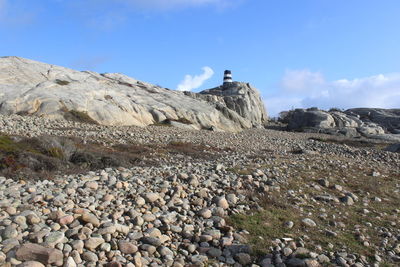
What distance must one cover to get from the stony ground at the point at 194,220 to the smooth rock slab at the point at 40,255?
0.05ft

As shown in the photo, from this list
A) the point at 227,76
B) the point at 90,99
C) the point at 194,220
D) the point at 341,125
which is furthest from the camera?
the point at 227,76

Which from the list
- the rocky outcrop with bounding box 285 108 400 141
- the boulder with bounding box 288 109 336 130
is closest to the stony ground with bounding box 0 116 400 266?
the rocky outcrop with bounding box 285 108 400 141

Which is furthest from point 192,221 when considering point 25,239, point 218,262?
point 25,239

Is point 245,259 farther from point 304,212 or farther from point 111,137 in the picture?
point 111,137

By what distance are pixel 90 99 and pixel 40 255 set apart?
110ft

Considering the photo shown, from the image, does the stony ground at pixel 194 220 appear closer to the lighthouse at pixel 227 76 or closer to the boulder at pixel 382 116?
the boulder at pixel 382 116

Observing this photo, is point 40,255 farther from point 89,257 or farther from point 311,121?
point 311,121

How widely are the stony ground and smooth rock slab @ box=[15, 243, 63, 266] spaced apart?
0.02 meters

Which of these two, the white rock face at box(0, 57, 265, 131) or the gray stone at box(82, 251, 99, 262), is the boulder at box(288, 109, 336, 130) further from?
the gray stone at box(82, 251, 99, 262)

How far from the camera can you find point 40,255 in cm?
596

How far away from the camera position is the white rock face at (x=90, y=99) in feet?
110

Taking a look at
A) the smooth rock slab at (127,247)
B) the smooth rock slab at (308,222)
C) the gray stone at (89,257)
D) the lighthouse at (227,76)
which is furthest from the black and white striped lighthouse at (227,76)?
the gray stone at (89,257)

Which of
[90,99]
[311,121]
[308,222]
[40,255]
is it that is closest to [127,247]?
[40,255]

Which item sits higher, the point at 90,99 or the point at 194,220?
the point at 90,99
